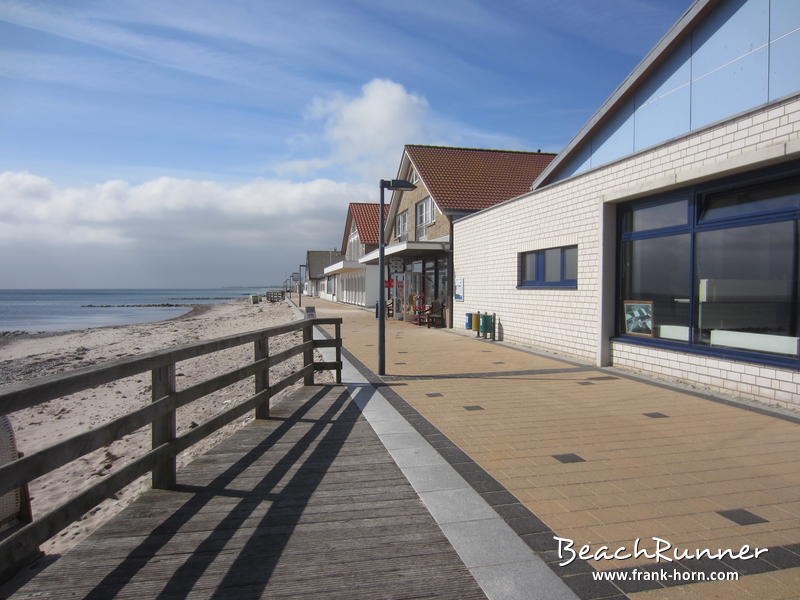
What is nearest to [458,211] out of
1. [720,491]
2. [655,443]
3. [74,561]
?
[655,443]

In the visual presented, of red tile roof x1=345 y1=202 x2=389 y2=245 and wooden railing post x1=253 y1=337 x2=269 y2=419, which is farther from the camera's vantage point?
red tile roof x1=345 y1=202 x2=389 y2=245

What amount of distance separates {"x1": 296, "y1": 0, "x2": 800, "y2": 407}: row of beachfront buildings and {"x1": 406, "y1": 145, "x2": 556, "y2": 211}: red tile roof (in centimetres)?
480

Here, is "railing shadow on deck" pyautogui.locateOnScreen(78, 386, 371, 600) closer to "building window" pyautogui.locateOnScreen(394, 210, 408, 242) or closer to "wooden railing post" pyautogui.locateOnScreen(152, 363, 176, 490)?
"wooden railing post" pyautogui.locateOnScreen(152, 363, 176, 490)

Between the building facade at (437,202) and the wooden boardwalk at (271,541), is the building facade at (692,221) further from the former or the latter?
the building facade at (437,202)

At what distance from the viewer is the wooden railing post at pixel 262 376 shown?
5754 millimetres

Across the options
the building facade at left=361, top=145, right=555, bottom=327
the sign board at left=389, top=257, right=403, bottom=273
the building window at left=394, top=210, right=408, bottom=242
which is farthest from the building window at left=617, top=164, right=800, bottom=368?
the building window at left=394, top=210, right=408, bottom=242

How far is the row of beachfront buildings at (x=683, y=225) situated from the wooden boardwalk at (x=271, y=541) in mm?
5328

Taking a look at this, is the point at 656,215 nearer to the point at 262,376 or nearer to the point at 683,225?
the point at 683,225

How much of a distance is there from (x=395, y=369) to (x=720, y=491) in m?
6.47

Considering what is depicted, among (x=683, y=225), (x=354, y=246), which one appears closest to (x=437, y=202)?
(x=683, y=225)

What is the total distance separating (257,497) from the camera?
3.80m

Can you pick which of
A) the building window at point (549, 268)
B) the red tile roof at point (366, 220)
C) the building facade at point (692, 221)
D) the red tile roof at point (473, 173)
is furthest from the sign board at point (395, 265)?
the building facade at point (692, 221)

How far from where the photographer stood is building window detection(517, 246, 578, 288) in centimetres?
1111

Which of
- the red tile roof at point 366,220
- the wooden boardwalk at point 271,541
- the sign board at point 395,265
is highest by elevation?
the red tile roof at point 366,220
